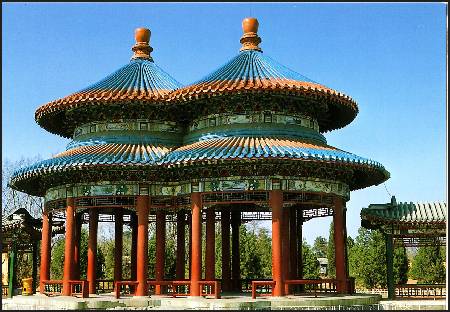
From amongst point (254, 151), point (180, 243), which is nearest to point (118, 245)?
point (180, 243)

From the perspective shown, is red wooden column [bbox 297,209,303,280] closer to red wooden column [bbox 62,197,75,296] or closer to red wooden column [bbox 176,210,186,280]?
red wooden column [bbox 176,210,186,280]

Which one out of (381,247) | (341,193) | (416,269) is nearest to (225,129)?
(341,193)

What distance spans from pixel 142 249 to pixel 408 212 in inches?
447

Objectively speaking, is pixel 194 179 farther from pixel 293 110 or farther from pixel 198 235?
pixel 293 110

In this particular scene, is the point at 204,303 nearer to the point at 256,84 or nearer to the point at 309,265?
the point at 256,84

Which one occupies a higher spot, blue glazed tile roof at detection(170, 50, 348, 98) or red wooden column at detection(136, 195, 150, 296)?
blue glazed tile roof at detection(170, 50, 348, 98)

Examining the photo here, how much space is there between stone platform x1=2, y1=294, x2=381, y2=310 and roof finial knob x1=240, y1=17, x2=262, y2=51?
12009 millimetres

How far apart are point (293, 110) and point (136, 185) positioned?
6911mm

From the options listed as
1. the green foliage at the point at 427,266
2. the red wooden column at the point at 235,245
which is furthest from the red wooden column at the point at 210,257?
the green foliage at the point at 427,266

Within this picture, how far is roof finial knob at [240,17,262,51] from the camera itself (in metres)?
29.8

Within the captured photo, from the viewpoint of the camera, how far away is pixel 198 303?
21.8 m

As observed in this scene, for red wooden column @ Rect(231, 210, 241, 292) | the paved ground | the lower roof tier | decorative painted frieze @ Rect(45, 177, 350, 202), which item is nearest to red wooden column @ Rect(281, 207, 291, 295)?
the paved ground

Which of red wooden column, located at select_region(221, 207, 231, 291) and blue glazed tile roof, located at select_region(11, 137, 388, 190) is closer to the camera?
blue glazed tile roof, located at select_region(11, 137, 388, 190)

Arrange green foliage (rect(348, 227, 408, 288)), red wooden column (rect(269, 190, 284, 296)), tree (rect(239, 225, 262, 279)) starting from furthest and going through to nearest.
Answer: green foliage (rect(348, 227, 408, 288)), tree (rect(239, 225, 262, 279)), red wooden column (rect(269, 190, 284, 296))
